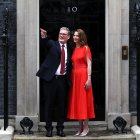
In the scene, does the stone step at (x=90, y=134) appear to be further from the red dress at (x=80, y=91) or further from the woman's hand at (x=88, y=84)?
the woman's hand at (x=88, y=84)

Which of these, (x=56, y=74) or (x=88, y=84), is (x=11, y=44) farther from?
(x=88, y=84)

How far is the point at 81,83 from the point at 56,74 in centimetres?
43

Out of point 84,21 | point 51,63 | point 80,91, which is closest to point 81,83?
point 80,91

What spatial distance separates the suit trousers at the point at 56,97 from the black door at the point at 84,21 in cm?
80

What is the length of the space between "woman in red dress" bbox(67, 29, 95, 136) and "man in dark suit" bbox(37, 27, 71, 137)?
0.13m

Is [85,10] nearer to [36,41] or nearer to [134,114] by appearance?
[36,41]

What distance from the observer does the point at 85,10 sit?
9789 mm

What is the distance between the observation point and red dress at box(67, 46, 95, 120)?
8.97m

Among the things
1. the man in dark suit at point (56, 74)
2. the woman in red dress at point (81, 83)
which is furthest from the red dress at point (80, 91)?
the man in dark suit at point (56, 74)

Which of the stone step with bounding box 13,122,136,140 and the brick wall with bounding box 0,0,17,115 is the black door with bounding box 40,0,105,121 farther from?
the brick wall with bounding box 0,0,17,115

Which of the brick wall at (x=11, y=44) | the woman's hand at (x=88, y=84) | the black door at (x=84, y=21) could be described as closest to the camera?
the woman's hand at (x=88, y=84)

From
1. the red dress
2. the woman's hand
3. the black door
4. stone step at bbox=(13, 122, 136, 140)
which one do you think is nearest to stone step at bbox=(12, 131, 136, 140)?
stone step at bbox=(13, 122, 136, 140)

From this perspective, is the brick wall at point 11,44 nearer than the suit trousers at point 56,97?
No

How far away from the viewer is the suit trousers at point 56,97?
894cm
